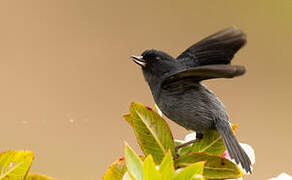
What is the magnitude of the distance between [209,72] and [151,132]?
0.07 meters

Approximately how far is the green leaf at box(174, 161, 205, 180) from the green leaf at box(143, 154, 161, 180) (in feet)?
0.06

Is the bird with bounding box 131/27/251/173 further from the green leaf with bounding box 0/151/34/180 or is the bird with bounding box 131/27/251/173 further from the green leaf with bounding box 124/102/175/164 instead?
the green leaf with bounding box 0/151/34/180

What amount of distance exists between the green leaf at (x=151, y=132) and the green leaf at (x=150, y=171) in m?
0.07

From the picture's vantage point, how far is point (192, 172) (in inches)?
10.3

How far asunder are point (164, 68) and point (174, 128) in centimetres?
91

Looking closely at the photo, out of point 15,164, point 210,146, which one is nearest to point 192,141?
point 210,146

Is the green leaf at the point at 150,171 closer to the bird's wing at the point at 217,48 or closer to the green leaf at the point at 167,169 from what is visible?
the green leaf at the point at 167,169

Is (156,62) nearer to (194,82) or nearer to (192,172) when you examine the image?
(194,82)

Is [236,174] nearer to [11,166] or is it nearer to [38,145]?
[11,166]

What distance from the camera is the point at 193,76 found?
0.34 m

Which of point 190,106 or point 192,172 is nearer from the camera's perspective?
point 192,172

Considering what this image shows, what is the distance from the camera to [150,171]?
254 millimetres

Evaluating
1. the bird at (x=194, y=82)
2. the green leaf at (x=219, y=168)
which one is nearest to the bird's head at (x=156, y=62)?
the bird at (x=194, y=82)

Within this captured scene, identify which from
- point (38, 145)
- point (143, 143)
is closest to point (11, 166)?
point (143, 143)
